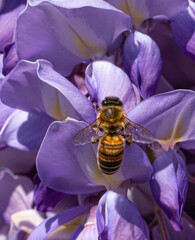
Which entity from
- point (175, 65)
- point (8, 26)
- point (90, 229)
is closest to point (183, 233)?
Result: point (90, 229)

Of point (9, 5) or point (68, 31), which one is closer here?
point (68, 31)

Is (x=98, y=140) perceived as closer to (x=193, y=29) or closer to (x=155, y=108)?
(x=155, y=108)

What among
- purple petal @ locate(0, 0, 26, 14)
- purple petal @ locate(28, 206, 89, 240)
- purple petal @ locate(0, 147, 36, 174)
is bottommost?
purple petal @ locate(0, 147, 36, 174)

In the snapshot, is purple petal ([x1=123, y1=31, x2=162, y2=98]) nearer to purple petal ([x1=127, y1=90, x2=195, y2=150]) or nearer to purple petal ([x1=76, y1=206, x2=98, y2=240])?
purple petal ([x1=127, y1=90, x2=195, y2=150])

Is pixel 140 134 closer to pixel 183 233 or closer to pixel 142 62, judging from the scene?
pixel 142 62

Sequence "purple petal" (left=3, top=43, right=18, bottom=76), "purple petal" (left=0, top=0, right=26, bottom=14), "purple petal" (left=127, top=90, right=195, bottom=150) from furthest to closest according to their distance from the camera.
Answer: "purple petal" (left=0, top=0, right=26, bottom=14) < "purple petal" (left=3, top=43, right=18, bottom=76) < "purple petal" (left=127, top=90, right=195, bottom=150)

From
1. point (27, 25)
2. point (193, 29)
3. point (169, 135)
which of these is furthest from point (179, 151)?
point (27, 25)

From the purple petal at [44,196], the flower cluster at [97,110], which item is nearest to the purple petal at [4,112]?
the flower cluster at [97,110]

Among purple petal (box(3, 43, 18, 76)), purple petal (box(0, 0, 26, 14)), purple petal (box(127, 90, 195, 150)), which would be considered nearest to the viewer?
purple petal (box(127, 90, 195, 150))

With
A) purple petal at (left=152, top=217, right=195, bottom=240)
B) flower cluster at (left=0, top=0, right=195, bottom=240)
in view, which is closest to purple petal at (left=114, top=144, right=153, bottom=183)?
flower cluster at (left=0, top=0, right=195, bottom=240)
